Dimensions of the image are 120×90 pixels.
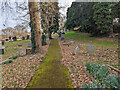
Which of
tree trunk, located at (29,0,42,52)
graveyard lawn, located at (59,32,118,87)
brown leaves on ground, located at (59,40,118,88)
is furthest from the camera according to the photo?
tree trunk, located at (29,0,42,52)

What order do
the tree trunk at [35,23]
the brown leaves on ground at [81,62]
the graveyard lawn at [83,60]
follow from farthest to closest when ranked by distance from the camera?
1. the tree trunk at [35,23]
2. the graveyard lawn at [83,60]
3. the brown leaves on ground at [81,62]

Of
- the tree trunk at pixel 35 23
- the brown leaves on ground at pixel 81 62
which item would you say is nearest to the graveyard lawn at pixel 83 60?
the brown leaves on ground at pixel 81 62

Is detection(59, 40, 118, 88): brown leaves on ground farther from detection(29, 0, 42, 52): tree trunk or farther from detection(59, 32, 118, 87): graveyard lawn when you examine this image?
detection(29, 0, 42, 52): tree trunk

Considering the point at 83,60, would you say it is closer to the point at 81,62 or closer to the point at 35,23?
the point at 81,62

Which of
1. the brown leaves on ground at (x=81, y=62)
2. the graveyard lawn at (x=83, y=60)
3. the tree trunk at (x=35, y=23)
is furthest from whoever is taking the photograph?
the tree trunk at (x=35, y=23)

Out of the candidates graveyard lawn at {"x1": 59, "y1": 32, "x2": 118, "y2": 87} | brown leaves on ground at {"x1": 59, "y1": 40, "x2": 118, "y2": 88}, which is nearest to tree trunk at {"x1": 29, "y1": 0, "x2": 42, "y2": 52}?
graveyard lawn at {"x1": 59, "y1": 32, "x2": 118, "y2": 87}

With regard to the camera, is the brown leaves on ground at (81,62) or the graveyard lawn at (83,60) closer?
the brown leaves on ground at (81,62)

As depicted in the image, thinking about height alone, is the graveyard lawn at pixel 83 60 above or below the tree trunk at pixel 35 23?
below

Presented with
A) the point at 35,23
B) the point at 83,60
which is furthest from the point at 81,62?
the point at 35,23

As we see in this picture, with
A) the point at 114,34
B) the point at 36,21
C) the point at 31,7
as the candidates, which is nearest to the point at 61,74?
the point at 36,21

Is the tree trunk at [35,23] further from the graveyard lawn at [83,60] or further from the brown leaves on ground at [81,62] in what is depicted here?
the brown leaves on ground at [81,62]

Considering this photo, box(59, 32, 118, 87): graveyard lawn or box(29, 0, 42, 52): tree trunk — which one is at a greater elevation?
box(29, 0, 42, 52): tree trunk

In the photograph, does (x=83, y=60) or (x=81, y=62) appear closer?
(x=81, y=62)

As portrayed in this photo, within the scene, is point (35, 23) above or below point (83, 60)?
above
